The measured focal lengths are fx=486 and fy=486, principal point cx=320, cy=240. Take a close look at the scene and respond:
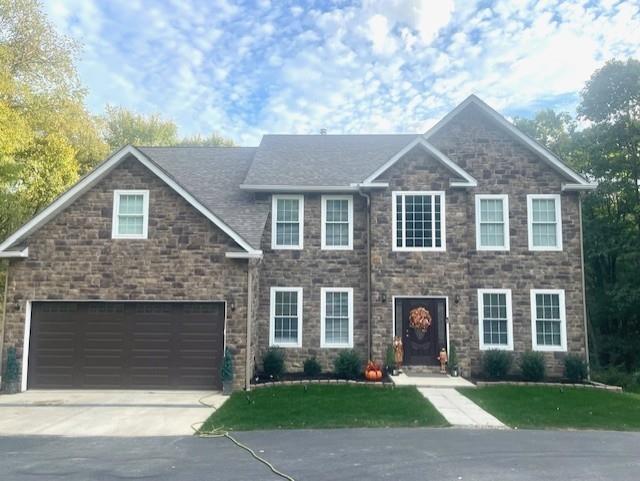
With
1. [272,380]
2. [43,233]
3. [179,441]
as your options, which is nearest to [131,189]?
[43,233]

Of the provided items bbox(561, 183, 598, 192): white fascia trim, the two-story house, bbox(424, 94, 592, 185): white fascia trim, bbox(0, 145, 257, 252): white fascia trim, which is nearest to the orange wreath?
the two-story house

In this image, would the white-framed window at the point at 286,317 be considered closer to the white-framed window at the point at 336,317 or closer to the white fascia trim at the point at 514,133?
the white-framed window at the point at 336,317

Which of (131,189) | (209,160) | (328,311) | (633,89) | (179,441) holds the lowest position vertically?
(179,441)

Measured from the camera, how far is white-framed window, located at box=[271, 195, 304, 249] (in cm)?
1612

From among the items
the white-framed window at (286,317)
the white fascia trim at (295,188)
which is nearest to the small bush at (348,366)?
the white-framed window at (286,317)

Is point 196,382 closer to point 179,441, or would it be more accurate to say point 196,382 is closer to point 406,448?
point 179,441

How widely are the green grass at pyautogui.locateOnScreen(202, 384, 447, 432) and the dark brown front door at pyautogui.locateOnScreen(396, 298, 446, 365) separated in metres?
2.49

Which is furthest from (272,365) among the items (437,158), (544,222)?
(544,222)

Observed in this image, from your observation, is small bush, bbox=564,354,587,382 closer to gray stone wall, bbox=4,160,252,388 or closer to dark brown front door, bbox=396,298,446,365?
dark brown front door, bbox=396,298,446,365

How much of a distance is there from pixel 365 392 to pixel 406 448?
14.5ft

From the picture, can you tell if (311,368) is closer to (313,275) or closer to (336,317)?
(336,317)

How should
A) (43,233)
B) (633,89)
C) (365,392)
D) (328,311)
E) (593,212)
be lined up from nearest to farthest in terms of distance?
(365,392) → (43,233) → (328,311) → (633,89) → (593,212)

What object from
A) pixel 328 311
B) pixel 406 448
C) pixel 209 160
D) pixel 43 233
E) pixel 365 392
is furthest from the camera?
pixel 209 160

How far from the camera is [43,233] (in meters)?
13.6
